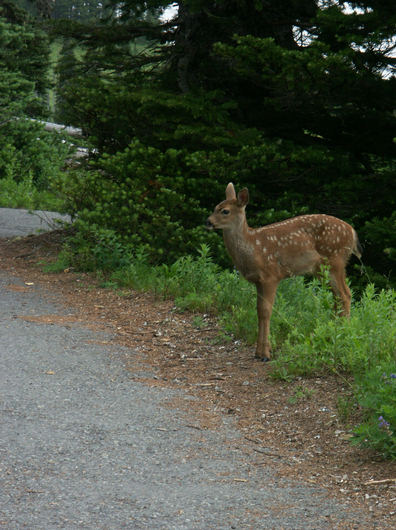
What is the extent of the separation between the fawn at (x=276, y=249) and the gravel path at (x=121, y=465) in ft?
4.80

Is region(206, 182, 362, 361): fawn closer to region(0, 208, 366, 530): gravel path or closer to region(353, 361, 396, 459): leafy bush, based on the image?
region(0, 208, 366, 530): gravel path

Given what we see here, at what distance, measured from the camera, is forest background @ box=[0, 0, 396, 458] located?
992 centimetres

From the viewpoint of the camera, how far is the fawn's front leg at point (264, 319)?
7.21m

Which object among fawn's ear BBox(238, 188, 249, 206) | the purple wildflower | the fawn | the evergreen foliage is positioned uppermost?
the evergreen foliage

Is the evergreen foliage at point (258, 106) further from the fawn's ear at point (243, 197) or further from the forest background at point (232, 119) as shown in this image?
the fawn's ear at point (243, 197)

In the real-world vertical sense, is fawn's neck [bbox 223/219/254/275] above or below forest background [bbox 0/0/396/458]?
below

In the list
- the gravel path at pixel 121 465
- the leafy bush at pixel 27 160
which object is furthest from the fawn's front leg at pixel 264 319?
the leafy bush at pixel 27 160

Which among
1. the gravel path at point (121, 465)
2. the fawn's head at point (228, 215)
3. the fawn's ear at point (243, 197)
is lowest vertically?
the gravel path at point (121, 465)

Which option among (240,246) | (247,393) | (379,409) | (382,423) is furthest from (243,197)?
(382,423)

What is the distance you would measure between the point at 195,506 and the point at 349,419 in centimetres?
175

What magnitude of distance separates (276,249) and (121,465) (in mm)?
3369

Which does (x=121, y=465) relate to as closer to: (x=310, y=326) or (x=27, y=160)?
(x=310, y=326)

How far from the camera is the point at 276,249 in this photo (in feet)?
25.0

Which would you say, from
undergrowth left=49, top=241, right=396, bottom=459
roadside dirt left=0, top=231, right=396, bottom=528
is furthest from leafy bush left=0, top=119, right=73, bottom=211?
roadside dirt left=0, top=231, right=396, bottom=528
